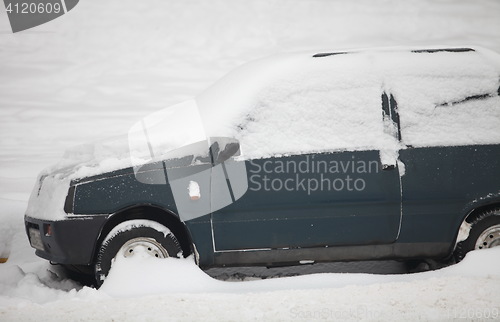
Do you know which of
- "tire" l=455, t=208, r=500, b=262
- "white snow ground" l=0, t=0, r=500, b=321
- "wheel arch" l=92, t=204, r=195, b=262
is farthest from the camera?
"tire" l=455, t=208, r=500, b=262

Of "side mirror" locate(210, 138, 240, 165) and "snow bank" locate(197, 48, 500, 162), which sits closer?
"side mirror" locate(210, 138, 240, 165)

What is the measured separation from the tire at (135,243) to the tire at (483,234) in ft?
7.34

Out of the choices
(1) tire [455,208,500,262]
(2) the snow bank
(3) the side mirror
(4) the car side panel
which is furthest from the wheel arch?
(1) tire [455,208,500,262]

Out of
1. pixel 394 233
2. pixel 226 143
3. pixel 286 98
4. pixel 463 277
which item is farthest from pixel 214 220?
pixel 463 277

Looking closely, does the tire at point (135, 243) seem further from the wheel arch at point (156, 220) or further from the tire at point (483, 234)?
the tire at point (483, 234)

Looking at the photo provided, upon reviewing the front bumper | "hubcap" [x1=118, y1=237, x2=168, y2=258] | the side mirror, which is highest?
the side mirror

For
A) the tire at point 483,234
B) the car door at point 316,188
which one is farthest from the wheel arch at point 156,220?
the tire at point 483,234

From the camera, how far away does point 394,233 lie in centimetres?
436

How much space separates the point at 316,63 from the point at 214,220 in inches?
60.0

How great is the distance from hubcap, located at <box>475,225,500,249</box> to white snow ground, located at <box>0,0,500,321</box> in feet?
0.57

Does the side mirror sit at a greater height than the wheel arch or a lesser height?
greater

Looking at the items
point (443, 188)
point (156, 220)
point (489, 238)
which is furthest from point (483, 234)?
point (156, 220)

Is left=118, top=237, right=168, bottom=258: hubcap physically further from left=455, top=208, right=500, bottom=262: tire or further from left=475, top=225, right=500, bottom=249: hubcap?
left=475, top=225, right=500, bottom=249: hubcap

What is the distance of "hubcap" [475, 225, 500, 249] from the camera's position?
4488mm
